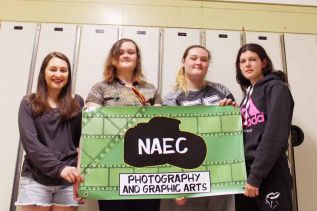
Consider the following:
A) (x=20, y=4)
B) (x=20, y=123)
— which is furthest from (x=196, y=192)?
(x=20, y=4)

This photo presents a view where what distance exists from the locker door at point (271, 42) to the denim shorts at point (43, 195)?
6.85 feet

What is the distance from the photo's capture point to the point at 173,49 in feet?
9.64

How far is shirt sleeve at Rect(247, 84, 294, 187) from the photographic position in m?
1.75

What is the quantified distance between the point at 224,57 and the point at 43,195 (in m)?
1.92

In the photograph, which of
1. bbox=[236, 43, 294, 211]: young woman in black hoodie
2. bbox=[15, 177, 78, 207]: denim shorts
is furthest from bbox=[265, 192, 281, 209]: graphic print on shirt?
bbox=[15, 177, 78, 207]: denim shorts

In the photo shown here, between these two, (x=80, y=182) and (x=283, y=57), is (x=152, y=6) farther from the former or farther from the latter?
(x=80, y=182)

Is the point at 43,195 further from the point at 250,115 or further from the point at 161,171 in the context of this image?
the point at 250,115

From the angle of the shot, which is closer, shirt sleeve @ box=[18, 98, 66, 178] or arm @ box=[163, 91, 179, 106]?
shirt sleeve @ box=[18, 98, 66, 178]

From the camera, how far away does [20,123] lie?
6.52 feet

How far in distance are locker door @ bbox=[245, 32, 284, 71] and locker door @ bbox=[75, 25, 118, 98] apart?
1.28 meters

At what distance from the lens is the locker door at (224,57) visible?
289 cm

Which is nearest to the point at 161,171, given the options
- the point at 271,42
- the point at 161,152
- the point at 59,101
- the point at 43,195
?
the point at 161,152

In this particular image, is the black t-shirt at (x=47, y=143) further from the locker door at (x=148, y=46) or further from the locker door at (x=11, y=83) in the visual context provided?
the locker door at (x=148, y=46)

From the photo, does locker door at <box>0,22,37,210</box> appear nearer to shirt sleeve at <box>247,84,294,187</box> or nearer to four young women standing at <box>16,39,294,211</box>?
four young women standing at <box>16,39,294,211</box>
